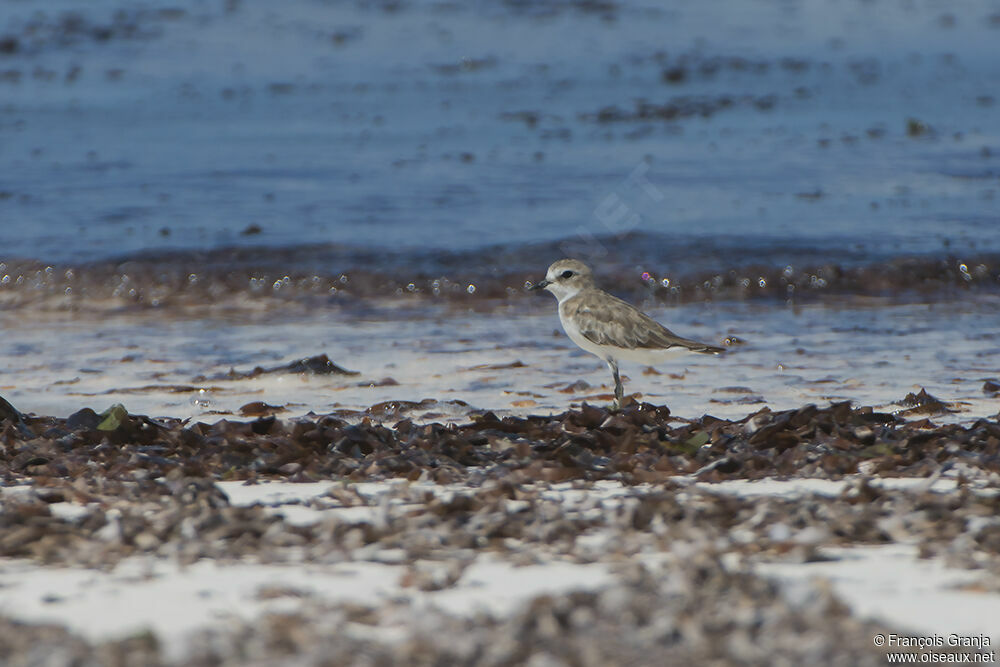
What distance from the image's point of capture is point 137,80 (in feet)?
72.1

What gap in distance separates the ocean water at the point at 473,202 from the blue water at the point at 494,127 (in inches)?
2.8

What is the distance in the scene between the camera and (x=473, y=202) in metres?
14.3

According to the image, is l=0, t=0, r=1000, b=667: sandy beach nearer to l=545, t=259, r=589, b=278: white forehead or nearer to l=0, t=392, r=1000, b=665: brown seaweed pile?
l=0, t=392, r=1000, b=665: brown seaweed pile

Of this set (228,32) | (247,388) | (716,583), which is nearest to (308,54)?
(228,32)

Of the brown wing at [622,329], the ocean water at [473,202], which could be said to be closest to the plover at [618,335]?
the brown wing at [622,329]

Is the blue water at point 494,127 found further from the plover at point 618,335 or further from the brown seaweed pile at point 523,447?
the brown seaweed pile at point 523,447

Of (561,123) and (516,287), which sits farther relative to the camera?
(561,123)

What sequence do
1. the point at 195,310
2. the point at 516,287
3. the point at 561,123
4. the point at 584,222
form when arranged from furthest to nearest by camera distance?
the point at 561,123
the point at 584,222
the point at 516,287
the point at 195,310

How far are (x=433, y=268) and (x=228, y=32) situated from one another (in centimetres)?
1592

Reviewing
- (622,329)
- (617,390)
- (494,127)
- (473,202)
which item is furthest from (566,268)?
(494,127)

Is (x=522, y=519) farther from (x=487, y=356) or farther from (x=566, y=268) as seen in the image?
(x=487, y=356)

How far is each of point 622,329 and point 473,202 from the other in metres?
8.16

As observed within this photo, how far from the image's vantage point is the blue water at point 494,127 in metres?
13.4

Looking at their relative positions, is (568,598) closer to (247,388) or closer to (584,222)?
(247,388)
